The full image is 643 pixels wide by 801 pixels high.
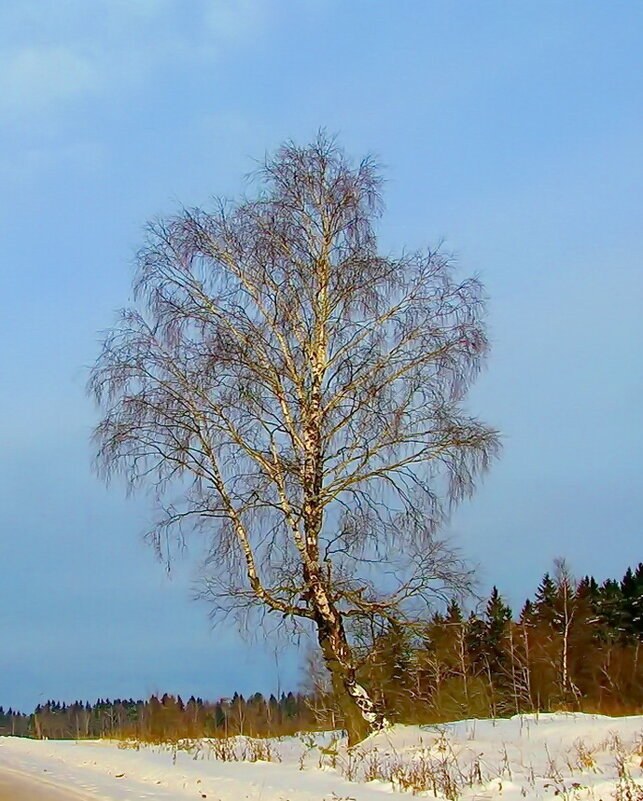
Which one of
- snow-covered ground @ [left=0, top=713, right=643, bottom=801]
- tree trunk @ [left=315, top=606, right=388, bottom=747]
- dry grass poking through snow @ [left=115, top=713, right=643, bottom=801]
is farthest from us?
tree trunk @ [left=315, top=606, right=388, bottom=747]

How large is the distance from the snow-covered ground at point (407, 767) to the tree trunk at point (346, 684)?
380 mm

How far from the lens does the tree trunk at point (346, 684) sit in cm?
1589

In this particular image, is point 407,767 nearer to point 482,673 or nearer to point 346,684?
point 346,684

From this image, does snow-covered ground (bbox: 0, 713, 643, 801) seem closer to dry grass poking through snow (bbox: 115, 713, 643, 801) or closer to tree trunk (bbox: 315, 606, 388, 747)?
dry grass poking through snow (bbox: 115, 713, 643, 801)

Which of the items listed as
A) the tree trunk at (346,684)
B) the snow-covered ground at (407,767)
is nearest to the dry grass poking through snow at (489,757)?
the snow-covered ground at (407,767)

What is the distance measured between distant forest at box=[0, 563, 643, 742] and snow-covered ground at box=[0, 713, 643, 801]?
1491 millimetres

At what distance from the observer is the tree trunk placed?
626 inches

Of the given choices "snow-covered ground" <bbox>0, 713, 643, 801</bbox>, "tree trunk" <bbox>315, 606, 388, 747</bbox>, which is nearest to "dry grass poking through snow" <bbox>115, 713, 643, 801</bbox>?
"snow-covered ground" <bbox>0, 713, 643, 801</bbox>

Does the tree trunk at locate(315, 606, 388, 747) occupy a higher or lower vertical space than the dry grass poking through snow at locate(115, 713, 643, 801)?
higher

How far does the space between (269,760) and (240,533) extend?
12.2 ft

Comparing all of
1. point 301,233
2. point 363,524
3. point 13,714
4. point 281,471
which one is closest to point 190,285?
point 301,233

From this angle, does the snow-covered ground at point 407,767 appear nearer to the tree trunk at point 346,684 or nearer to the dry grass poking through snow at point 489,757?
the dry grass poking through snow at point 489,757

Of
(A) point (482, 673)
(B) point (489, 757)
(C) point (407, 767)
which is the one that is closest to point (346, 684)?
(C) point (407, 767)

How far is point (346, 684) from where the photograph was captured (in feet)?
52.7
